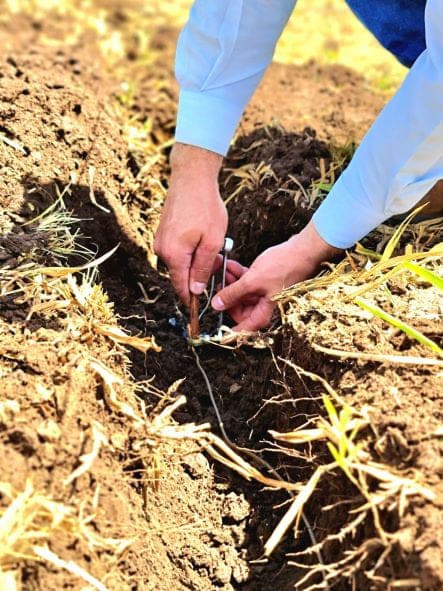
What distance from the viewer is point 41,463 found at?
1506mm

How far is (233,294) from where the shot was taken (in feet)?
6.79

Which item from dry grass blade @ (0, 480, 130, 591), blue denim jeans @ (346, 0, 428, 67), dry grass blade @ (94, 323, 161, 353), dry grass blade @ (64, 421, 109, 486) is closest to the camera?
dry grass blade @ (0, 480, 130, 591)

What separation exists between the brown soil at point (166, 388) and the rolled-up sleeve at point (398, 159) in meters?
0.26

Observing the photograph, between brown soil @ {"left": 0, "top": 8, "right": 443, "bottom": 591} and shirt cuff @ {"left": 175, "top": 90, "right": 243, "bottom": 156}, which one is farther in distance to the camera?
shirt cuff @ {"left": 175, "top": 90, "right": 243, "bottom": 156}

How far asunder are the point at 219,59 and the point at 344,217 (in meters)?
0.58

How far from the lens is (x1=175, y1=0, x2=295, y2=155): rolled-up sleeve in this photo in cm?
218

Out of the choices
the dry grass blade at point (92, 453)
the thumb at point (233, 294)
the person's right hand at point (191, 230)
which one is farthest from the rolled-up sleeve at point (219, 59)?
the dry grass blade at point (92, 453)

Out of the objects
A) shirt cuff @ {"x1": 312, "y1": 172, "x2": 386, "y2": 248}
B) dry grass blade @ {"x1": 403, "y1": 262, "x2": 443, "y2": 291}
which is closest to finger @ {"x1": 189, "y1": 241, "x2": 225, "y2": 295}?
shirt cuff @ {"x1": 312, "y1": 172, "x2": 386, "y2": 248}

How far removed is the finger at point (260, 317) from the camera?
207 cm

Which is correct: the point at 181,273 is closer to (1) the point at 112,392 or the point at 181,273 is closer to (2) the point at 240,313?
(2) the point at 240,313

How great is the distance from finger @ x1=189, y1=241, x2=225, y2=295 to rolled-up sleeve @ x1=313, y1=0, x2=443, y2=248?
28 cm

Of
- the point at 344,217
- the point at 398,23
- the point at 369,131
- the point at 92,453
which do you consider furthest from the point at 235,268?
the point at 398,23

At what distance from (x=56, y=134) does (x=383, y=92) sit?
159cm

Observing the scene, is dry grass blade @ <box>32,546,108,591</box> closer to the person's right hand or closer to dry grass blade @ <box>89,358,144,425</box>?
dry grass blade @ <box>89,358,144,425</box>
